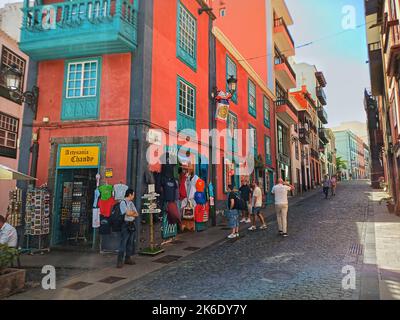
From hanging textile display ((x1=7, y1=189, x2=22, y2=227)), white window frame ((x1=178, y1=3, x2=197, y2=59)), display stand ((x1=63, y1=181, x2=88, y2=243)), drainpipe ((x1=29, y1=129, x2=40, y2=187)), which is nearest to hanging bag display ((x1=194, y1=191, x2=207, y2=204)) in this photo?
display stand ((x1=63, y1=181, x2=88, y2=243))

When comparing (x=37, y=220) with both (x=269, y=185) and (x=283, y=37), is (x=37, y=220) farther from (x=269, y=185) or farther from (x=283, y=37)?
(x=283, y=37)

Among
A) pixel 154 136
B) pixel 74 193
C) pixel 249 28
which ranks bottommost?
pixel 74 193

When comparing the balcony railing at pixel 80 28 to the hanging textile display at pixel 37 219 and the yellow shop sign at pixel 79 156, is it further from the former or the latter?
the hanging textile display at pixel 37 219

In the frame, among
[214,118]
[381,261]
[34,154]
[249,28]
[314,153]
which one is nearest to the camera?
[381,261]

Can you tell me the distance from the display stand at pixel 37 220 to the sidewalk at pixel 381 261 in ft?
27.5

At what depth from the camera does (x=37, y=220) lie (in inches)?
347

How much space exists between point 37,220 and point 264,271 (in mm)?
6698

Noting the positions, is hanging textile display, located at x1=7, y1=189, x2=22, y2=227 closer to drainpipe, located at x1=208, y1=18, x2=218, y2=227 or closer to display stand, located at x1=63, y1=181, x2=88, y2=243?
display stand, located at x1=63, y1=181, x2=88, y2=243

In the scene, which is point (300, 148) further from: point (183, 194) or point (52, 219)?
point (52, 219)

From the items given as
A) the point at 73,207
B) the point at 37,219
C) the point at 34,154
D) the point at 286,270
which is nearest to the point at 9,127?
the point at 34,154

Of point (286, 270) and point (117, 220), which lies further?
point (117, 220)

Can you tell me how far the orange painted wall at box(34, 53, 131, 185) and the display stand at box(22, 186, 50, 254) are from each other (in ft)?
2.56

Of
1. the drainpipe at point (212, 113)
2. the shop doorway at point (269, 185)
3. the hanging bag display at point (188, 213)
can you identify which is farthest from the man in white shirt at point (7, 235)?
the shop doorway at point (269, 185)

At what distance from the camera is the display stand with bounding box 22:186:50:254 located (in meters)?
8.77
